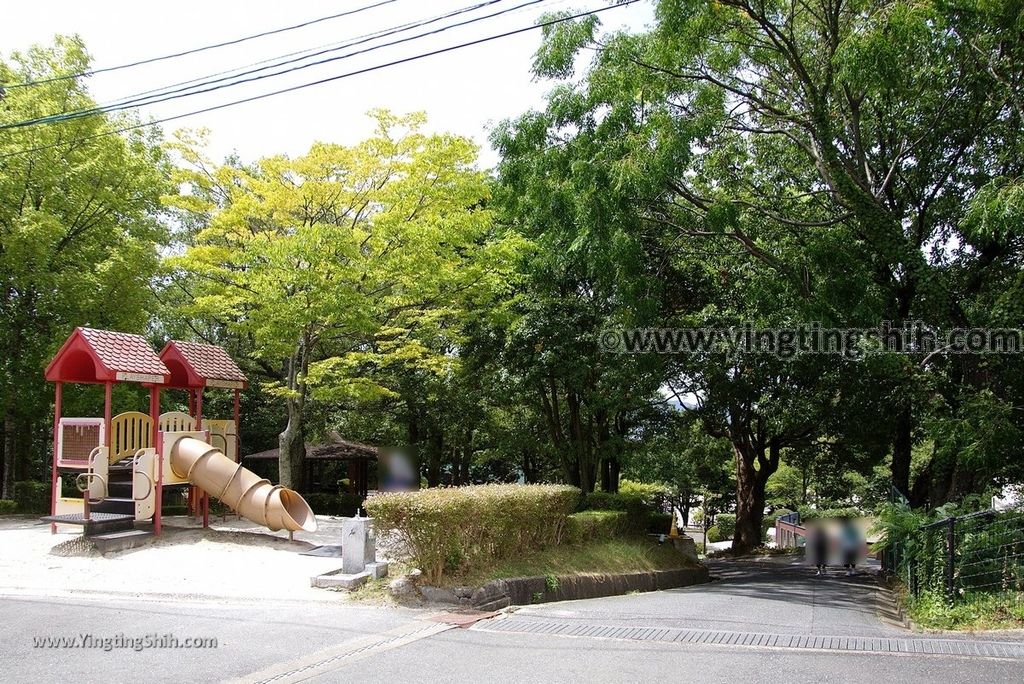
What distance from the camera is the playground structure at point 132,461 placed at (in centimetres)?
1353

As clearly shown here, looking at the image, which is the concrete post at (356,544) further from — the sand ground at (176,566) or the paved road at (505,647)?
the paved road at (505,647)

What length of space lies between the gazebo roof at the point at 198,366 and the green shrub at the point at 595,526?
292 inches

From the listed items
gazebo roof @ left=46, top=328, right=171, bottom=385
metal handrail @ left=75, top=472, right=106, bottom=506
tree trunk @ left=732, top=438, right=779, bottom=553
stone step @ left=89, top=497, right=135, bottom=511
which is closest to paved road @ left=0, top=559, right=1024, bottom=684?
metal handrail @ left=75, top=472, right=106, bottom=506

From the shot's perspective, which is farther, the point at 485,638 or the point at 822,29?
the point at 822,29

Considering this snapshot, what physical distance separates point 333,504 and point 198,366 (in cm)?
984

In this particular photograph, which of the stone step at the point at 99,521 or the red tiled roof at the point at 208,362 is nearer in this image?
the stone step at the point at 99,521

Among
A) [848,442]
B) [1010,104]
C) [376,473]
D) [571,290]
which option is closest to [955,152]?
[1010,104]

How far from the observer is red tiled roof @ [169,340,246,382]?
51.8 feet

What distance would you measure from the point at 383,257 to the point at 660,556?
8.38 meters

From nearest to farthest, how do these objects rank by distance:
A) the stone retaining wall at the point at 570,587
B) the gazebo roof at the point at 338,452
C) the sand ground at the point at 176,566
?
the stone retaining wall at the point at 570,587 → the sand ground at the point at 176,566 → the gazebo roof at the point at 338,452

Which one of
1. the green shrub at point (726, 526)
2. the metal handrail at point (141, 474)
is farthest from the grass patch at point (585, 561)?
the green shrub at point (726, 526)

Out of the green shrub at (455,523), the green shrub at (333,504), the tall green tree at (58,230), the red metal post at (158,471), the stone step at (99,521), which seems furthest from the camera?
the green shrub at (333,504)

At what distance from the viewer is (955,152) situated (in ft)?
50.3

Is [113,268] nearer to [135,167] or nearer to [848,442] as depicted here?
[135,167]
